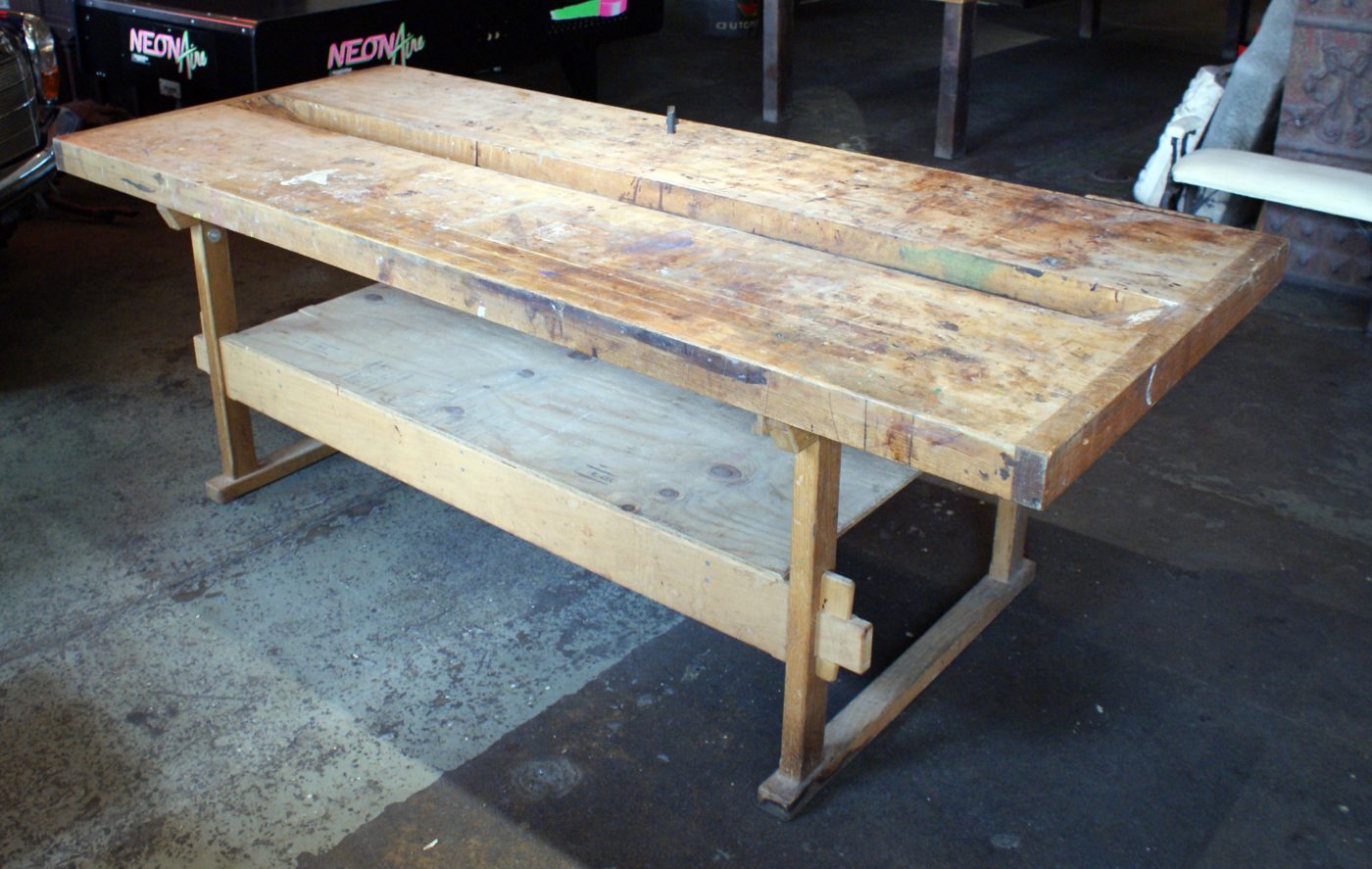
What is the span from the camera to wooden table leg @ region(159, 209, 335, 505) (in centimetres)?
246

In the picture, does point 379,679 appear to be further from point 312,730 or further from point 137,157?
point 137,157

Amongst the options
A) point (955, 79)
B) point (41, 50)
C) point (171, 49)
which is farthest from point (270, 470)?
point (955, 79)

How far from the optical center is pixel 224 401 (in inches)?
102

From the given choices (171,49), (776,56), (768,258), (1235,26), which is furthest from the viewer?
(1235,26)

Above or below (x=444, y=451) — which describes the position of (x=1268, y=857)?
below

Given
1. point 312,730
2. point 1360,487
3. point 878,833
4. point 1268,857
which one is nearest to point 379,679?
point 312,730

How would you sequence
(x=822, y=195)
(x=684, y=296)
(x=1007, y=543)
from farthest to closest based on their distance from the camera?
(x=1007, y=543), (x=822, y=195), (x=684, y=296)

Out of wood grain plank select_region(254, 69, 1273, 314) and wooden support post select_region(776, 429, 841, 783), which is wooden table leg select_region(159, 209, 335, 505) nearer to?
wood grain plank select_region(254, 69, 1273, 314)

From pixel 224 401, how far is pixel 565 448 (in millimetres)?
883

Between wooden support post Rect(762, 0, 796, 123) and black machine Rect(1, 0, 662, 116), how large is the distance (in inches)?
36.8

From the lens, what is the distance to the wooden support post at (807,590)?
5.41 feet

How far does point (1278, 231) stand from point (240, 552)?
300 centimetres

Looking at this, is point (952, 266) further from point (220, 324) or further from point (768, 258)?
point (220, 324)

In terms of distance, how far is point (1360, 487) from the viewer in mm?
2709
